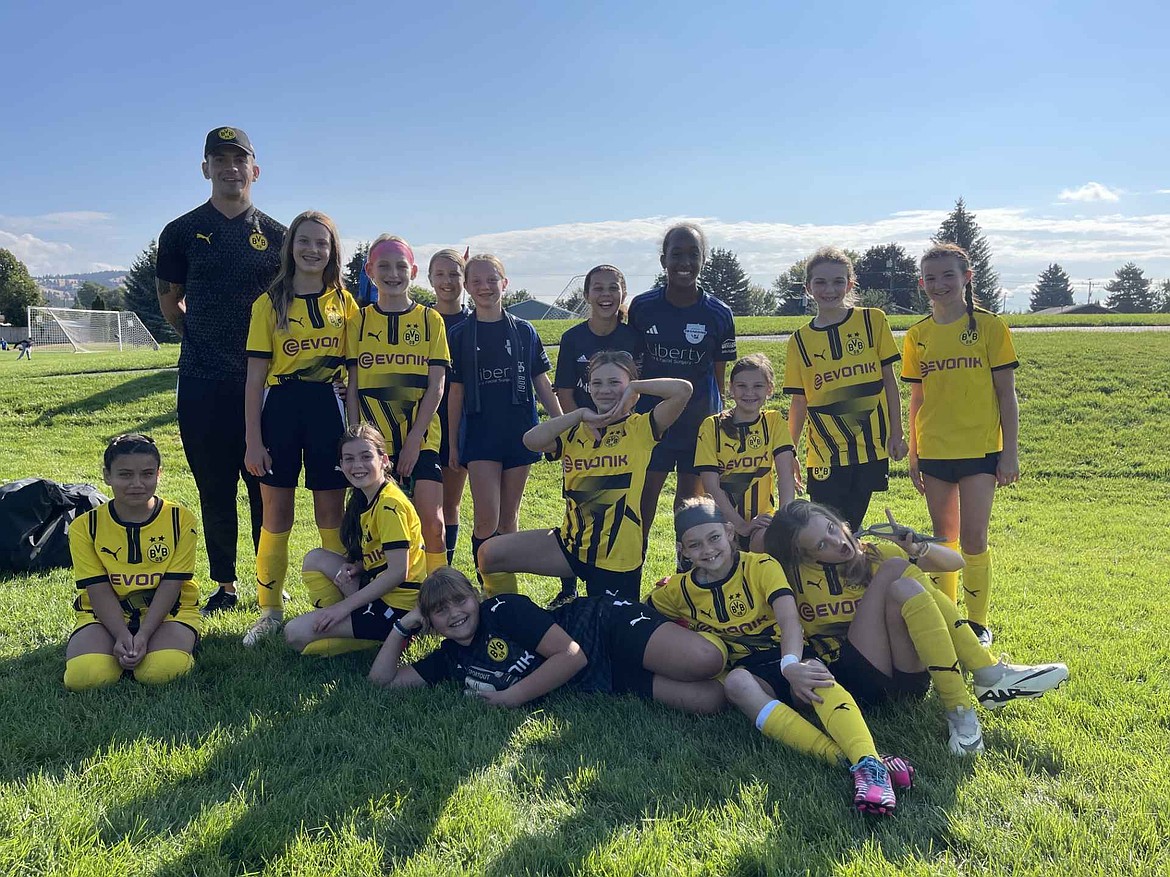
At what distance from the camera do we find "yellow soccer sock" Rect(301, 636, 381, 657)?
397 cm

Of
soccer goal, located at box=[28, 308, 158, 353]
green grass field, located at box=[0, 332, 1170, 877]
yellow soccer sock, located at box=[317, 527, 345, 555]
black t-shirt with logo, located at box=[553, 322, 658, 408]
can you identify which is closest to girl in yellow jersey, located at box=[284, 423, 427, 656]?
green grass field, located at box=[0, 332, 1170, 877]

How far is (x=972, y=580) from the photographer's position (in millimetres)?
4324

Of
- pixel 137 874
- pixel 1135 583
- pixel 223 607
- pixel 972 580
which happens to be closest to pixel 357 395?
pixel 223 607

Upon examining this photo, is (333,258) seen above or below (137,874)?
above

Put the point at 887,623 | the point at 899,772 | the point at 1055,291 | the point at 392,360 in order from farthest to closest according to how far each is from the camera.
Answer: the point at 1055,291 → the point at 392,360 → the point at 887,623 → the point at 899,772

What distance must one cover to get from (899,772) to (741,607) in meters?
0.93

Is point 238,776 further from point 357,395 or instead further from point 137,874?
point 357,395

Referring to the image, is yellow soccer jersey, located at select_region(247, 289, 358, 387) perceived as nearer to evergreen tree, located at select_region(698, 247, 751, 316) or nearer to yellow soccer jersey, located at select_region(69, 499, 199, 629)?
yellow soccer jersey, located at select_region(69, 499, 199, 629)

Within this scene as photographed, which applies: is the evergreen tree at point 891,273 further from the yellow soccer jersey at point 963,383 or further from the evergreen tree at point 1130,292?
the yellow soccer jersey at point 963,383

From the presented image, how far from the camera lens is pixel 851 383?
4344 mm

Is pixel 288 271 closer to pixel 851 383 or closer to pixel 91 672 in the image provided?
pixel 91 672

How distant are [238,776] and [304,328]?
2375 millimetres

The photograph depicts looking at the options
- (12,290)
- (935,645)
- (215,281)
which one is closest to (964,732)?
(935,645)

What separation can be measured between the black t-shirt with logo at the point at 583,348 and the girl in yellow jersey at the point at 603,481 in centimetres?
61
